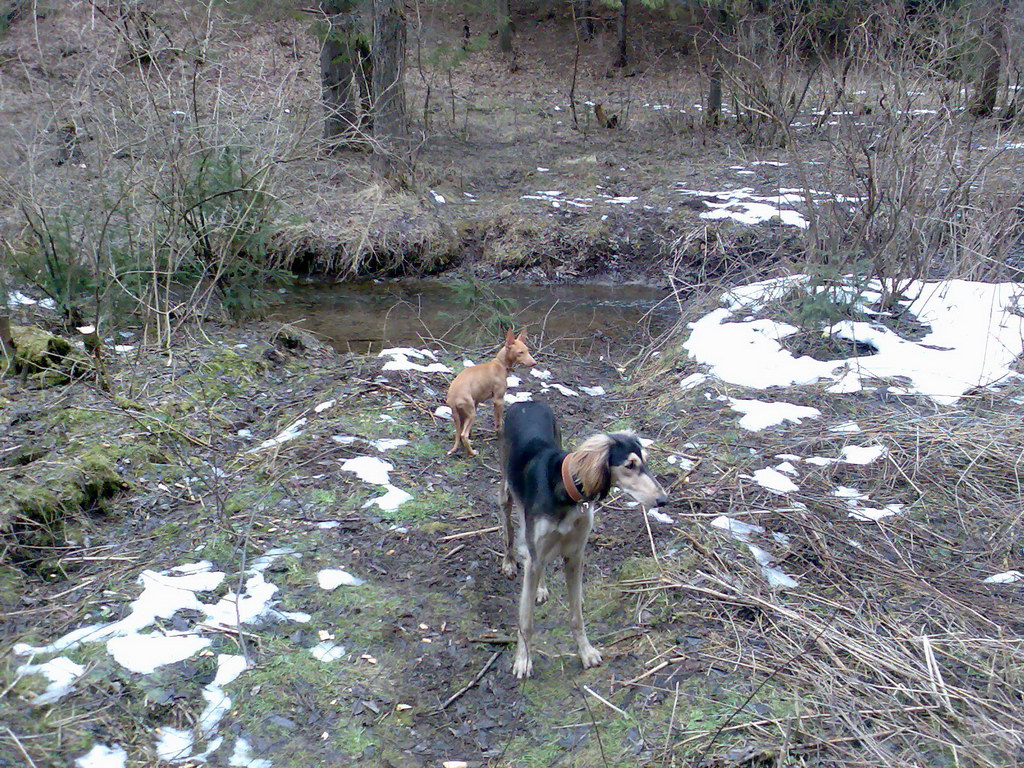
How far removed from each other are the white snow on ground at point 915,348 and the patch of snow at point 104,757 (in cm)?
635

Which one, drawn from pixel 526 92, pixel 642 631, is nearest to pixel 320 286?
pixel 642 631

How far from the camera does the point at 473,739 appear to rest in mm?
4094

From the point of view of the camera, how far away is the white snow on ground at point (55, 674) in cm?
369

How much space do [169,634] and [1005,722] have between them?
4239mm

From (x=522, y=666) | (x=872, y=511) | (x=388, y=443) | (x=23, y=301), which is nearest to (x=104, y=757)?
(x=522, y=666)

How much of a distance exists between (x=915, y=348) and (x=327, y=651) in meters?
6.67

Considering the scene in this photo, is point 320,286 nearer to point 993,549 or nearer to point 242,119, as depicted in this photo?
point 242,119

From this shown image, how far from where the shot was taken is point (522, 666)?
14.8ft

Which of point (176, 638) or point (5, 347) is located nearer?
point (176, 638)

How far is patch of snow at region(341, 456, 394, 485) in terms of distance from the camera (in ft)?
20.5

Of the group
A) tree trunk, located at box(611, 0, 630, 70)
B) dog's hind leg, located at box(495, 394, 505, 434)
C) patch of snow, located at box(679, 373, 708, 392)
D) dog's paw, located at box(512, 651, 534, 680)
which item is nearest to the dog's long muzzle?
dog's paw, located at box(512, 651, 534, 680)

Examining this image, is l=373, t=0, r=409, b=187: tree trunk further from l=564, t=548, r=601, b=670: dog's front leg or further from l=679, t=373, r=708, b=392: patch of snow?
l=564, t=548, r=601, b=670: dog's front leg

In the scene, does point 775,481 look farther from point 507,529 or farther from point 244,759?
point 244,759

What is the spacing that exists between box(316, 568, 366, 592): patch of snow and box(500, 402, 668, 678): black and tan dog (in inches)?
44.3
